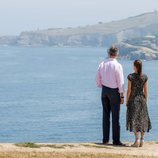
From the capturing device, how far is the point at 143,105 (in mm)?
12680

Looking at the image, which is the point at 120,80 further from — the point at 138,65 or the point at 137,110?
the point at 137,110

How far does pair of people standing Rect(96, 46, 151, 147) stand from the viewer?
492 inches

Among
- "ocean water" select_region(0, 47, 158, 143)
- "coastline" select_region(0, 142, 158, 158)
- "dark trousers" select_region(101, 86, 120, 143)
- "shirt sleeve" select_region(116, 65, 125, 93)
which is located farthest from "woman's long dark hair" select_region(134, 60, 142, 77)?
"ocean water" select_region(0, 47, 158, 143)

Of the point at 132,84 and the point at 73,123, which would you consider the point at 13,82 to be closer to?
the point at 73,123

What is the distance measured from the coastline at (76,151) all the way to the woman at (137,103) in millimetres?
458

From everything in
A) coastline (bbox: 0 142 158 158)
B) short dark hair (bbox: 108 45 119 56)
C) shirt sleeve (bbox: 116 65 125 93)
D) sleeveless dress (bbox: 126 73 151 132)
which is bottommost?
coastline (bbox: 0 142 158 158)

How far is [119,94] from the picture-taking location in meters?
12.5

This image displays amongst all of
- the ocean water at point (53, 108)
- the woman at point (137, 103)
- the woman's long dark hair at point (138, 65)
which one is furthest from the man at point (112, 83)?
the ocean water at point (53, 108)

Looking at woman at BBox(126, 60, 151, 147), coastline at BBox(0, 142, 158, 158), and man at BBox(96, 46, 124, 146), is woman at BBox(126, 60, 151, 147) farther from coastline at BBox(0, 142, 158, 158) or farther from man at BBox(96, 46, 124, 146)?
coastline at BBox(0, 142, 158, 158)

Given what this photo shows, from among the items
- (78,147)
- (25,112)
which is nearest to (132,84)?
(78,147)

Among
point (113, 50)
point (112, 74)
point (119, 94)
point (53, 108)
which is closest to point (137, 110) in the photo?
point (119, 94)

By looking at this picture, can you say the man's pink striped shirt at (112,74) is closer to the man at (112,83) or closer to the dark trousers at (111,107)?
the man at (112,83)

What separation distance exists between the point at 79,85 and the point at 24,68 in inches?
1660

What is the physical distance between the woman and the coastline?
18.0 inches
